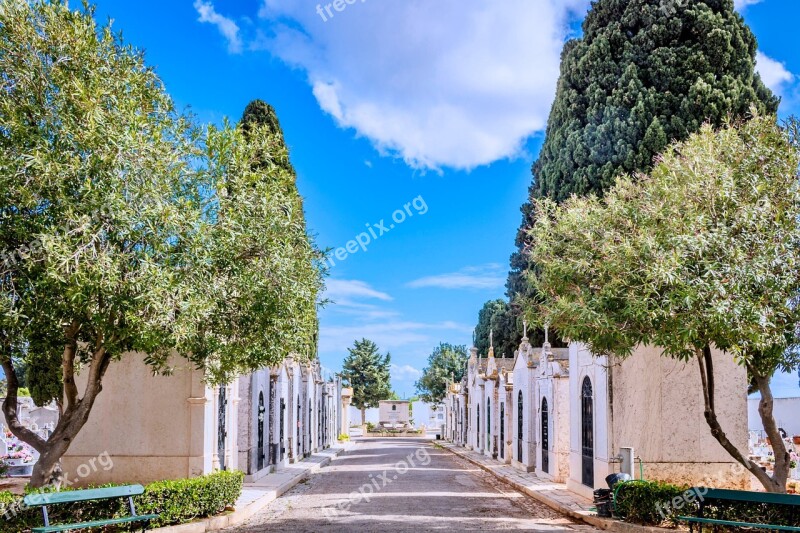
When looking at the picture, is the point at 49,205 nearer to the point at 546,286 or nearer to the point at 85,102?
the point at 85,102

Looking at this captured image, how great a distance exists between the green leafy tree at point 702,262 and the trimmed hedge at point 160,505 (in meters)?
6.41

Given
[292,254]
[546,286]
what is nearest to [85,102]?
[292,254]

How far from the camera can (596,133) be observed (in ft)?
96.8

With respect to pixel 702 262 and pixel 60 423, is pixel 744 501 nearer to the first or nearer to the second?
pixel 702 262

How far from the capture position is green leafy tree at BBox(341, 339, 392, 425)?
78375 millimetres

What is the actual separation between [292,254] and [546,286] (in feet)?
13.2

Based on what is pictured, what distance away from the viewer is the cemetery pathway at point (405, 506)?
13.0 meters

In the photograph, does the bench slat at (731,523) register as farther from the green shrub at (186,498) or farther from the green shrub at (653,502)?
the green shrub at (186,498)

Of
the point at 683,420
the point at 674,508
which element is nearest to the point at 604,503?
the point at 674,508

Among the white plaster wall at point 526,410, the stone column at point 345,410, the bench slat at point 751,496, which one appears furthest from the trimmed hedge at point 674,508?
the stone column at point 345,410

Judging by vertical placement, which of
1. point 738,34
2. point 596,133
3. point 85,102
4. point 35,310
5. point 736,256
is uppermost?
point 738,34

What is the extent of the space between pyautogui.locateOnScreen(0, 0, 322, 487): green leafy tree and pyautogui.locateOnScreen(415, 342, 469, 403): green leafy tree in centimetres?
6288

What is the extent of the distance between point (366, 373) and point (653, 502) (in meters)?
66.8

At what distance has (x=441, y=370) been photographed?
251 ft
